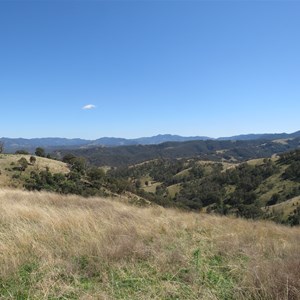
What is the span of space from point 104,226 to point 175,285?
315cm

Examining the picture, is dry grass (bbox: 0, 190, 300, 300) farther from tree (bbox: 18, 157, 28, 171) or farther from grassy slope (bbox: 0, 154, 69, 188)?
tree (bbox: 18, 157, 28, 171)

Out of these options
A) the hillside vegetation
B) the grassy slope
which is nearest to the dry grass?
the grassy slope

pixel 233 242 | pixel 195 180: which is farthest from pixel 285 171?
pixel 233 242

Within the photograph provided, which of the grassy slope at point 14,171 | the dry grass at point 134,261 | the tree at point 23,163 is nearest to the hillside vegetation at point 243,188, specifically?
the grassy slope at point 14,171

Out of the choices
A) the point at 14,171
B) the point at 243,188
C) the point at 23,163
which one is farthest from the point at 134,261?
the point at 243,188

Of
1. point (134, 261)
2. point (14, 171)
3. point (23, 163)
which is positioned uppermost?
point (134, 261)

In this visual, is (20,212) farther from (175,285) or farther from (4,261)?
(175,285)

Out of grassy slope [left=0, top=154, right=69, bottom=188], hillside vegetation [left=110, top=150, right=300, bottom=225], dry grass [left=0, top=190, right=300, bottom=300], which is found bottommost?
hillside vegetation [left=110, top=150, right=300, bottom=225]

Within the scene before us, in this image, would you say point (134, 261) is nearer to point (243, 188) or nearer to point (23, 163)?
point (23, 163)

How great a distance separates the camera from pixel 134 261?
5340 millimetres

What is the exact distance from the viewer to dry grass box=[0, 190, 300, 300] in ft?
14.0

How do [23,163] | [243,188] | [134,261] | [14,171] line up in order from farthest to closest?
[243,188]
[23,163]
[14,171]
[134,261]

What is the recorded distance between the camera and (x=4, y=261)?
16.5ft

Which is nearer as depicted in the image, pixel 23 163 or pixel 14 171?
pixel 14 171
